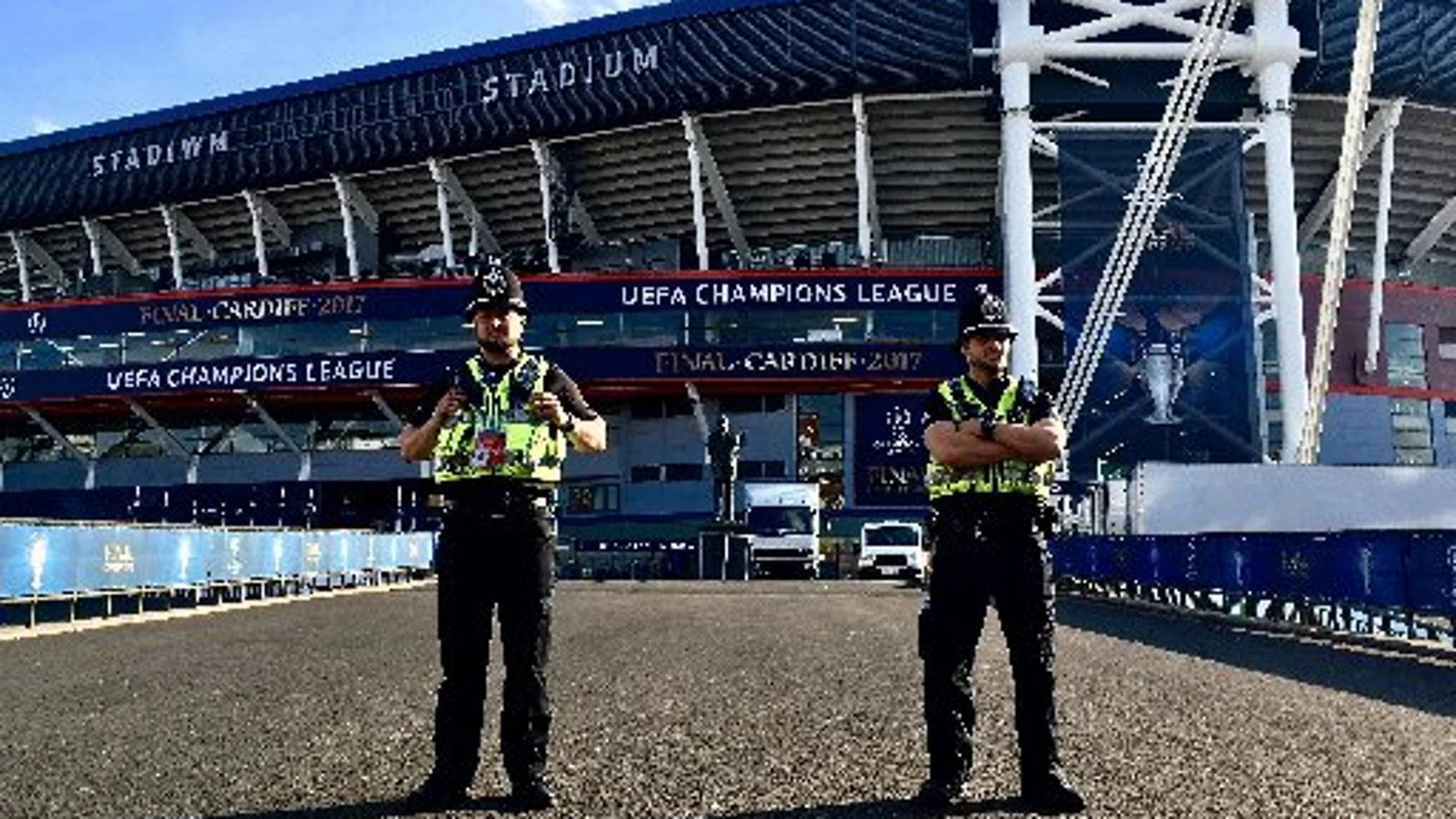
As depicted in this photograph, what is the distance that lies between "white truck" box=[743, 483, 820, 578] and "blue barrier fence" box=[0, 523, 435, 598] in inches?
502

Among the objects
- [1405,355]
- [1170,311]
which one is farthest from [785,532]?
[1405,355]

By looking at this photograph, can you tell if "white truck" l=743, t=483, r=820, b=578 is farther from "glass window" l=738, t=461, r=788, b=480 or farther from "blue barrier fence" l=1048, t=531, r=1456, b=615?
"blue barrier fence" l=1048, t=531, r=1456, b=615

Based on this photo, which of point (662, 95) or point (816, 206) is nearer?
point (662, 95)

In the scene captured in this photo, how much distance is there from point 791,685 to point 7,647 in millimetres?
8341

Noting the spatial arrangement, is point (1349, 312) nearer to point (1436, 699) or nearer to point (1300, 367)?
point (1300, 367)

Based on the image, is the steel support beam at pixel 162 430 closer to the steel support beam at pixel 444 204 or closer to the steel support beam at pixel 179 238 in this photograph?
the steel support beam at pixel 179 238

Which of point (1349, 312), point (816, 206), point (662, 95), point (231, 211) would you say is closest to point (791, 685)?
point (662, 95)

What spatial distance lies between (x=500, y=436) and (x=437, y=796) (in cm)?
123

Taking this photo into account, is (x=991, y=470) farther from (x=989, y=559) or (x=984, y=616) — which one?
(x=984, y=616)

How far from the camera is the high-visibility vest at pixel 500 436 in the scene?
4125mm

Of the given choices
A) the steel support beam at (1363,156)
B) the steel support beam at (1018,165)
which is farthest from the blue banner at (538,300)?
the steel support beam at (1363,156)

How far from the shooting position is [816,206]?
5016 centimetres

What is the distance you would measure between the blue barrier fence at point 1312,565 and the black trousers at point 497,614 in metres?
6.14

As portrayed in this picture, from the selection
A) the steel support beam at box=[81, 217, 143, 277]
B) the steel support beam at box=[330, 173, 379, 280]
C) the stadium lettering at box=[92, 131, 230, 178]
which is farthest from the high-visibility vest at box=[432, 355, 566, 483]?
the steel support beam at box=[81, 217, 143, 277]
